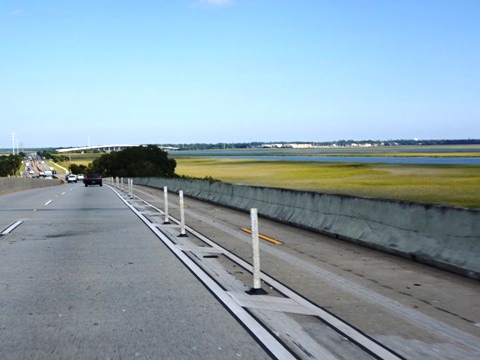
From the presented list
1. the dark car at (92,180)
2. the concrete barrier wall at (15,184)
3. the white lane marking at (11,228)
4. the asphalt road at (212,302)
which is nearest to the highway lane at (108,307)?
the asphalt road at (212,302)

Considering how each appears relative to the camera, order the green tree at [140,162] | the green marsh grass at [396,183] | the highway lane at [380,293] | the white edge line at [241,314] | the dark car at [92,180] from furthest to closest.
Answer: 1. the green tree at [140,162]
2. the dark car at [92,180]
3. the green marsh grass at [396,183]
4. the highway lane at [380,293]
5. the white edge line at [241,314]

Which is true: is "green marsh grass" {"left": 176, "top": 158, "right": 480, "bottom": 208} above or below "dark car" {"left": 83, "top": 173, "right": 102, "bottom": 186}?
below

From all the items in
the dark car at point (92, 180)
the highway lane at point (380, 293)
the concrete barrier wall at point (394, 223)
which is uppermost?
the concrete barrier wall at point (394, 223)

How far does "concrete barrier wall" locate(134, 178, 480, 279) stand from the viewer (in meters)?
10.0

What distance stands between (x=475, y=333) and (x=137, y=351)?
3.46 meters

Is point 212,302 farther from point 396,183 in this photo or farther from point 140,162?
point 140,162

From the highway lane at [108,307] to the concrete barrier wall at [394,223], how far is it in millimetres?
4198

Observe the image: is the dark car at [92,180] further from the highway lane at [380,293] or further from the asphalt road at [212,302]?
the highway lane at [380,293]

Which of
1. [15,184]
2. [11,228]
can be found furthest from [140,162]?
[11,228]

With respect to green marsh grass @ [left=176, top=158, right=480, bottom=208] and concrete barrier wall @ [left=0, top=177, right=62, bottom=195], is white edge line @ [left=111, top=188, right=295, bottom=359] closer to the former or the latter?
green marsh grass @ [left=176, top=158, right=480, bottom=208]

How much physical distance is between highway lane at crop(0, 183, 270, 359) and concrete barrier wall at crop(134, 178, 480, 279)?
165 inches

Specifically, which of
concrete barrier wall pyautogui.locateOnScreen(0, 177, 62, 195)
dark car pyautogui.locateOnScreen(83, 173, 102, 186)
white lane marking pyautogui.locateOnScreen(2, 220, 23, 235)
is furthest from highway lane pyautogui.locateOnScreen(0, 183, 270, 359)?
dark car pyautogui.locateOnScreen(83, 173, 102, 186)

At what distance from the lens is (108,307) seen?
7699 mm

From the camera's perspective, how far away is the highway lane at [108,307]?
593 cm
